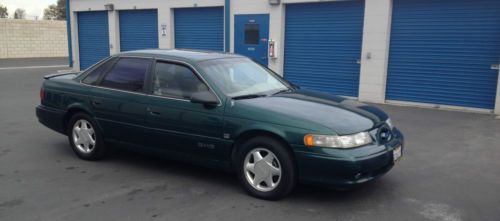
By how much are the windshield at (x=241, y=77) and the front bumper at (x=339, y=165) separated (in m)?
1.16

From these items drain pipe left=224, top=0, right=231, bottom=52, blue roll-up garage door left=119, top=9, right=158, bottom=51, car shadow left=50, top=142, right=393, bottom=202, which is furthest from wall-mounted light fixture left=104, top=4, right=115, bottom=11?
car shadow left=50, top=142, right=393, bottom=202

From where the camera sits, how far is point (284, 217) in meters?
4.26

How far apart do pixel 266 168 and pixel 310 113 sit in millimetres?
710

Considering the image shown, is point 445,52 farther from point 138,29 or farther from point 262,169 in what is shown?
point 138,29

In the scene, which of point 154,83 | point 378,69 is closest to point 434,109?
point 378,69

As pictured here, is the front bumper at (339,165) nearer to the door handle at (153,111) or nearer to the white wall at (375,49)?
the door handle at (153,111)

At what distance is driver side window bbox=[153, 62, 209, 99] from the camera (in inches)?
203

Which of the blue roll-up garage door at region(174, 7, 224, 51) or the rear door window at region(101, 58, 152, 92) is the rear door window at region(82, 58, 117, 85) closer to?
the rear door window at region(101, 58, 152, 92)

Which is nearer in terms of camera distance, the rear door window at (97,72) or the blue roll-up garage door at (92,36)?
the rear door window at (97,72)

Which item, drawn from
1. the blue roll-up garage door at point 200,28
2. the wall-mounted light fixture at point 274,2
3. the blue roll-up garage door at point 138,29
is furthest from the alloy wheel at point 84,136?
the blue roll-up garage door at point 138,29

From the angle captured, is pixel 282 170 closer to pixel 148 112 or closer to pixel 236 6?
pixel 148 112

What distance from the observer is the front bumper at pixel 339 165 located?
425 centimetres

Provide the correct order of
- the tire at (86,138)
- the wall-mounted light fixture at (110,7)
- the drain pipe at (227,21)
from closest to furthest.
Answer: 1. the tire at (86,138)
2. the drain pipe at (227,21)
3. the wall-mounted light fixture at (110,7)

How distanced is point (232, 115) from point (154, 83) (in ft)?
4.04
